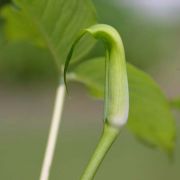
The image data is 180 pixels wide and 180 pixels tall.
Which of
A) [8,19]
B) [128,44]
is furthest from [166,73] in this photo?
[8,19]

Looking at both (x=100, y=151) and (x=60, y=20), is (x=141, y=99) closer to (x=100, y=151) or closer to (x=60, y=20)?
(x=60, y=20)

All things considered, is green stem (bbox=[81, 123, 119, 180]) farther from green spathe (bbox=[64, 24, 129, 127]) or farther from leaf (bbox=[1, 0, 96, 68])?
leaf (bbox=[1, 0, 96, 68])

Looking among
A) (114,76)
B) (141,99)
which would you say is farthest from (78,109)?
(114,76)

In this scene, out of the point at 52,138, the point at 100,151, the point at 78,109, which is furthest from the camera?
the point at 78,109

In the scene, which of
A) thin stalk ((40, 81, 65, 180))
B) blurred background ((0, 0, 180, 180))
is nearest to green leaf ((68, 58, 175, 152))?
thin stalk ((40, 81, 65, 180))

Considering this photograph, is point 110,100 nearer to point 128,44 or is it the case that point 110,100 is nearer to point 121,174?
point 121,174

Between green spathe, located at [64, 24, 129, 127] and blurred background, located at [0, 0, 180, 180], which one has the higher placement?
green spathe, located at [64, 24, 129, 127]
